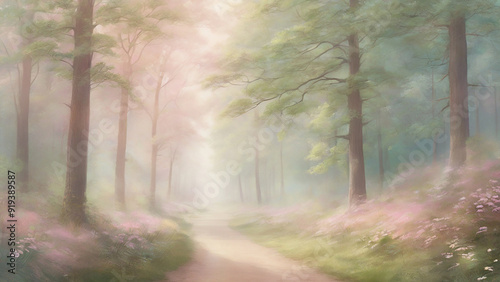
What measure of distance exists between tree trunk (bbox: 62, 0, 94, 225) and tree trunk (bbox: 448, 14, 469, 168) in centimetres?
1222

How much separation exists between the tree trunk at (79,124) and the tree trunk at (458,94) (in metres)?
12.2

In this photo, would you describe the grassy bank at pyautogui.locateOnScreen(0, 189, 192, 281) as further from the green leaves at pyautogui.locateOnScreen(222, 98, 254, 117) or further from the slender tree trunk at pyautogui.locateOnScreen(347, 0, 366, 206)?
the slender tree trunk at pyautogui.locateOnScreen(347, 0, 366, 206)

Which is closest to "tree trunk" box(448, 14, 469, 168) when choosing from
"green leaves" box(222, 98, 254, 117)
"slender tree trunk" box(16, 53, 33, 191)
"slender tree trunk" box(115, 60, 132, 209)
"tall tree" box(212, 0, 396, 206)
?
"tall tree" box(212, 0, 396, 206)

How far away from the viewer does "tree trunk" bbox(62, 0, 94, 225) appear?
11.2 m

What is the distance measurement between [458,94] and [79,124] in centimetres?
1279

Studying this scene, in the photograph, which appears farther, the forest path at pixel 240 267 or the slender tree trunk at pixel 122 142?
the slender tree trunk at pixel 122 142

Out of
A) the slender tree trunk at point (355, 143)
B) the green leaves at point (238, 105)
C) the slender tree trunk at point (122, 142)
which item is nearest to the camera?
the green leaves at point (238, 105)

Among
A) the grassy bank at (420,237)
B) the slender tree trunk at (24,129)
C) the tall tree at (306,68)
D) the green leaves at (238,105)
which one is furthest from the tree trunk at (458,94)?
the slender tree trunk at (24,129)

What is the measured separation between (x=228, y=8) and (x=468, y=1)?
516 inches

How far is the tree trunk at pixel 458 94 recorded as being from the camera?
13.0 m

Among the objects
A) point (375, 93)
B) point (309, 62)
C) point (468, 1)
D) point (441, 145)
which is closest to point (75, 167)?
point (309, 62)

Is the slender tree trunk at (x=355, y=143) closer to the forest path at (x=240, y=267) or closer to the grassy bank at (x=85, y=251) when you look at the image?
the forest path at (x=240, y=267)

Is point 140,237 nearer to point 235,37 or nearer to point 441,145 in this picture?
point 235,37

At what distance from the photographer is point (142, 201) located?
79.3ft
